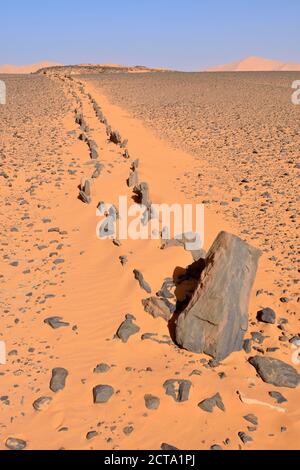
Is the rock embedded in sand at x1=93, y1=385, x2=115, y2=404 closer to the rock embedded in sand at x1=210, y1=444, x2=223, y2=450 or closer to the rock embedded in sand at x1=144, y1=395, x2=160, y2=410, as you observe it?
the rock embedded in sand at x1=144, y1=395, x2=160, y2=410

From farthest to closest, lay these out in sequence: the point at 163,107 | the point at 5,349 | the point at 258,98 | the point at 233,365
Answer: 1. the point at 258,98
2. the point at 163,107
3. the point at 5,349
4. the point at 233,365

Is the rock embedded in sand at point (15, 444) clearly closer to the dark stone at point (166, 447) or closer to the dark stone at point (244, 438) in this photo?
the dark stone at point (166, 447)

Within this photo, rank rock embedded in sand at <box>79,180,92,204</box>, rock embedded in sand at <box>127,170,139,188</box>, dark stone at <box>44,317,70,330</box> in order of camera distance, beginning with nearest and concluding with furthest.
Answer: dark stone at <box>44,317,70,330</box>
rock embedded in sand at <box>79,180,92,204</box>
rock embedded in sand at <box>127,170,139,188</box>

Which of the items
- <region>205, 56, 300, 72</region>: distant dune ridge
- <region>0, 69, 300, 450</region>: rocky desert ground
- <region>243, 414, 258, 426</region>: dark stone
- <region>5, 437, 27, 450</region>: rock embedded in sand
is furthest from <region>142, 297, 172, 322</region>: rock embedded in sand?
<region>205, 56, 300, 72</region>: distant dune ridge

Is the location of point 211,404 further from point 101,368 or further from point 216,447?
point 101,368

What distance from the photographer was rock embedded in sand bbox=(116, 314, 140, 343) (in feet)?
21.1

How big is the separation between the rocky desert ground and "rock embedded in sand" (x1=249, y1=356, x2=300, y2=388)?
2 cm

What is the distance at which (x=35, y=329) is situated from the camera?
6711mm

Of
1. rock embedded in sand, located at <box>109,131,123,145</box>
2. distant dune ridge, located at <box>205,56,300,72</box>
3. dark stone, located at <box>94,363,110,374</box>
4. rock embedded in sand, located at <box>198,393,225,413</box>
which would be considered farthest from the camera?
distant dune ridge, located at <box>205,56,300,72</box>

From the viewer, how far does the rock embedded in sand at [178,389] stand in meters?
5.31

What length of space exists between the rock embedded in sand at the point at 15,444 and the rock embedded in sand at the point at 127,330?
2027 mm
